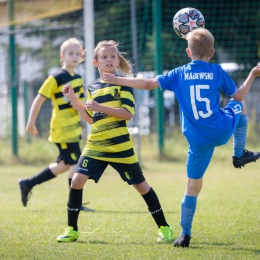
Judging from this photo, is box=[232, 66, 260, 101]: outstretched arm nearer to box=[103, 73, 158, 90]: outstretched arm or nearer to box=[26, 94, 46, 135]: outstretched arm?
box=[103, 73, 158, 90]: outstretched arm

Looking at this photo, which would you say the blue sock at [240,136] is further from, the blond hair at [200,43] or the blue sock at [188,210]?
the blond hair at [200,43]

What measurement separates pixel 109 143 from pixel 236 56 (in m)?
10.4

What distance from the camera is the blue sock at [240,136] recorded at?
488cm

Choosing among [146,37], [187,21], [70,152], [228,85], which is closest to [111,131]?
[228,85]

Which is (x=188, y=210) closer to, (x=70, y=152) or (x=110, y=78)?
(x=110, y=78)

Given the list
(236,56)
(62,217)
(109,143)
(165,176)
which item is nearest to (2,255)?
(109,143)

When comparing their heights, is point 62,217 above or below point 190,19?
below

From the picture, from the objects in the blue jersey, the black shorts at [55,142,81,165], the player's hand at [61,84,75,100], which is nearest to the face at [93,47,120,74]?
the player's hand at [61,84,75,100]

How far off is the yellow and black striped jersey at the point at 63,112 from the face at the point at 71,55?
118mm

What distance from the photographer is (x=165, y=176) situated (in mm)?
9211

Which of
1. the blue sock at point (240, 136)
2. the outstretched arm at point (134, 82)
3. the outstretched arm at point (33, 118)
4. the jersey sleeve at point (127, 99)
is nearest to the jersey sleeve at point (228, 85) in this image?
the outstretched arm at point (134, 82)

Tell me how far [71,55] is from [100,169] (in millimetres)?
2291

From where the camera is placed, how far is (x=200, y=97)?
4.22 metres

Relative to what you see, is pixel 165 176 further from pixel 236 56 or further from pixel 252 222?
pixel 236 56
